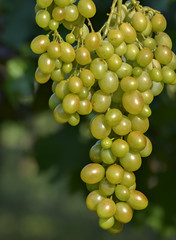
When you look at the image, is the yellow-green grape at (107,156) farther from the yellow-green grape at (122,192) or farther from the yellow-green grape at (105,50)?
the yellow-green grape at (105,50)

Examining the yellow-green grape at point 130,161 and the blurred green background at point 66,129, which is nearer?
the yellow-green grape at point 130,161

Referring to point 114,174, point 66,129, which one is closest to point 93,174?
point 114,174

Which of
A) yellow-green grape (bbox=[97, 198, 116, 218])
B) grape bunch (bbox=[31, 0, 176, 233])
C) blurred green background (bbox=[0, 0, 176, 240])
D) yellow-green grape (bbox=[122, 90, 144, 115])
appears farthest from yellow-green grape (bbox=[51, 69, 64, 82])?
blurred green background (bbox=[0, 0, 176, 240])

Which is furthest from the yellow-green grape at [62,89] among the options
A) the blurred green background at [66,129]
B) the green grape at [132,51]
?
the blurred green background at [66,129]

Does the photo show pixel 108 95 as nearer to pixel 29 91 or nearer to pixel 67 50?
pixel 67 50

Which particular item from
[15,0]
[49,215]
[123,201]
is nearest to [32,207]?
[49,215]

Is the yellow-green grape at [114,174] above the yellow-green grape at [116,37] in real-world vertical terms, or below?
below

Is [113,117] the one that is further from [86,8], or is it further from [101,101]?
[86,8]
